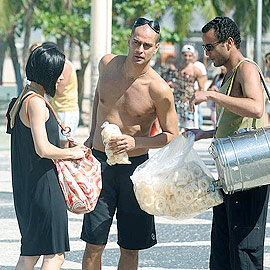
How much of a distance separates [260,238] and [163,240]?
2.66 metres

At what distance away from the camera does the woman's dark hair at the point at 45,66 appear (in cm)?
485

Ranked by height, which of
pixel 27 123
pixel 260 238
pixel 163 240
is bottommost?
pixel 163 240

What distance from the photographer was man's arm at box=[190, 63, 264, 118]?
474 centimetres

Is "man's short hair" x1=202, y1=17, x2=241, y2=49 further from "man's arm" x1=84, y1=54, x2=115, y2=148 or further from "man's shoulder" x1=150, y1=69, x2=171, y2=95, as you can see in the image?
"man's arm" x1=84, y1=54, x2=115, y2=148

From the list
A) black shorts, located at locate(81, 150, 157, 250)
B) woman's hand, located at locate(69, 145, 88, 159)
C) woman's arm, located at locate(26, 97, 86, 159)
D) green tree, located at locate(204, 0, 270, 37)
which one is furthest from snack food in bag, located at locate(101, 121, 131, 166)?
green tree, located at locate(204, 0, 270, 37)

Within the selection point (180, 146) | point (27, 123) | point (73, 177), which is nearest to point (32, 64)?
point (27, 123)

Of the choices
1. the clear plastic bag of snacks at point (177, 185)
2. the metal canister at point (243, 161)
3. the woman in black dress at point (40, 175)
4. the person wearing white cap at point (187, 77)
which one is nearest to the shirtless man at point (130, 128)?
the clear plastic bag of snacks at point (177, 185)

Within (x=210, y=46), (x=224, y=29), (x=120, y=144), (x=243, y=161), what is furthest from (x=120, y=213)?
(x=224, y=29)

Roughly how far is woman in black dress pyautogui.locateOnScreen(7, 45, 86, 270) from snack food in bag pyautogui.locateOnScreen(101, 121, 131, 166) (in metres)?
0.30

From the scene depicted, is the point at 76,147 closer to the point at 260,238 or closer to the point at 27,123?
the point at 27,123

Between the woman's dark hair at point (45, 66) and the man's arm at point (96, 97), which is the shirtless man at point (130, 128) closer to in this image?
the man's arm at point (96, 97)

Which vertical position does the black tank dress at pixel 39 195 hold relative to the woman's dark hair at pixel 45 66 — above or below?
below

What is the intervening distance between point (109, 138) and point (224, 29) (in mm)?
980

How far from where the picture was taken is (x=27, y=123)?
4.82 meters
